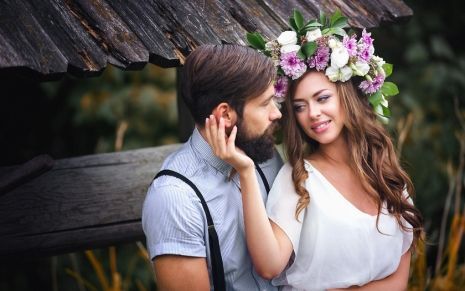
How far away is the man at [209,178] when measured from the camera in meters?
3.07

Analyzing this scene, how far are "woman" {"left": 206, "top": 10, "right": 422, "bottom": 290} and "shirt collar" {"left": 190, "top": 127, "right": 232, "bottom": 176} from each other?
0.31 metres

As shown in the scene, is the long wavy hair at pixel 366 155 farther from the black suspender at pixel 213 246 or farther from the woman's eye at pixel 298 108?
the black suspender at pixel 213 246

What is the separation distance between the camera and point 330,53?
348 centimetres

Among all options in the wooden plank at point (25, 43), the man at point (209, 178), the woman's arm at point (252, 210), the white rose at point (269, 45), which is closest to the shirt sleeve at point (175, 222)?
the man at point (209, 178)

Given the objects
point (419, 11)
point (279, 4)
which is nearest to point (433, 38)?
point (419, 11)

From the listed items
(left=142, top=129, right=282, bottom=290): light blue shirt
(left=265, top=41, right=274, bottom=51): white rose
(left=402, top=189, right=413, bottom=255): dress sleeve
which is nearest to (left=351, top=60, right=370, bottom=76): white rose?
(left=265, top=41, right=274, bottom=51): white rose

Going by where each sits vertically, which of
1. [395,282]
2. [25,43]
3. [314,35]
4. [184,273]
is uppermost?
[314,35]

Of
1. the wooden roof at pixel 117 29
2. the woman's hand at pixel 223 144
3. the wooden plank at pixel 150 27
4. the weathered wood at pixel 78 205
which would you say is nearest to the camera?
the wooden roof at pixel 117 29

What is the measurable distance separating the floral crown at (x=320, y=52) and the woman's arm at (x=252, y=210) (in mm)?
508

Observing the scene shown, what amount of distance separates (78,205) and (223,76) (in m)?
1.26

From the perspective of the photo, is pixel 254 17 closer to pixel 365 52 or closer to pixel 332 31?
pixel 332 31

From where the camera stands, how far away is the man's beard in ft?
10.4

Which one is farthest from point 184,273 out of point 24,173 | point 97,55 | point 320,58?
point 320,58

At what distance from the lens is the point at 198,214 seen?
10.2 feet
